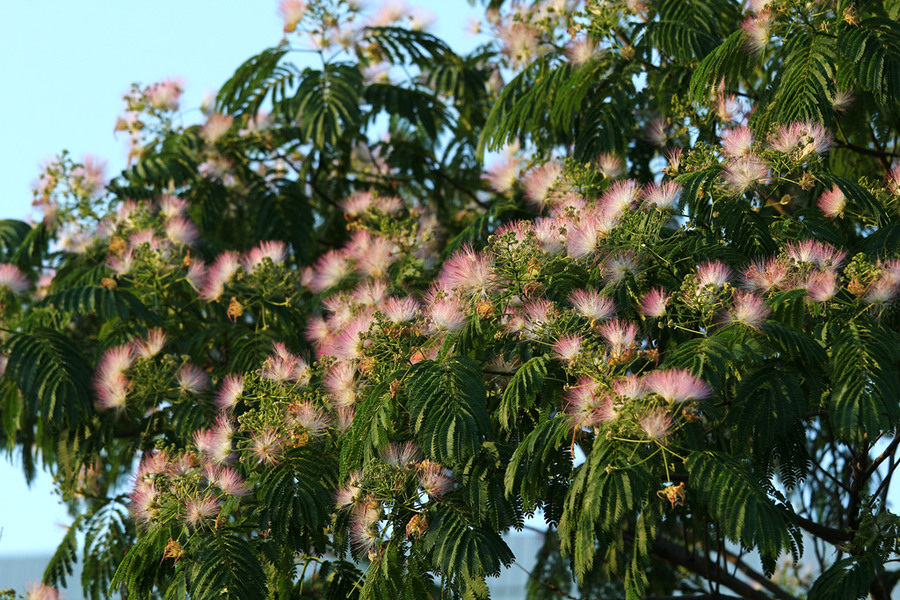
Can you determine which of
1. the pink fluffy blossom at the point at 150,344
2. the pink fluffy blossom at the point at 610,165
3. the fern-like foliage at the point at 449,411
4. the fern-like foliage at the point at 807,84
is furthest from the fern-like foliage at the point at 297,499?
the fern-like foliage at the point at 807,84

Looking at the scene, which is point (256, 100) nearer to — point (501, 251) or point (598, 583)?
point (501, 251)

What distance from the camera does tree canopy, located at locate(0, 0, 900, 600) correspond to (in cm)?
437

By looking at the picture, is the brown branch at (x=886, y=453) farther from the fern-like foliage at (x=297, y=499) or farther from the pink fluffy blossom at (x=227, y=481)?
the pink fluffy blossom at (x=227, y=481)

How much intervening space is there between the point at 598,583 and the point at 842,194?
12.7 ft

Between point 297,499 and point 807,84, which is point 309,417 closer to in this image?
point 297,499

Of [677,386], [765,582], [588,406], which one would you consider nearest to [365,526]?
[588,406]

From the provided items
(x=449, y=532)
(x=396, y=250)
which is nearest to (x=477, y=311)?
(x=449, y=532)

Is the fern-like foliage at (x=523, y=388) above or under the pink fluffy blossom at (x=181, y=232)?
under

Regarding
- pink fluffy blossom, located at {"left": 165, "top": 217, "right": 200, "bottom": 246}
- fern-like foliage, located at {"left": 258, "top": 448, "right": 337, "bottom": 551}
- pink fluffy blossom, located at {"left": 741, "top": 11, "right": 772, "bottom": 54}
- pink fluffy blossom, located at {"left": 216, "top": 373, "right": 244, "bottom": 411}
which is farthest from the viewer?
pink fluffy blossom, located at {"left": 165, "top": 217, "right": 200, "bottom": 246}

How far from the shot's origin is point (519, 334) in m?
4.85

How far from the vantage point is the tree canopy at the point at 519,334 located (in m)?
4.37

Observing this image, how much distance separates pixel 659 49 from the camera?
6.13 metres

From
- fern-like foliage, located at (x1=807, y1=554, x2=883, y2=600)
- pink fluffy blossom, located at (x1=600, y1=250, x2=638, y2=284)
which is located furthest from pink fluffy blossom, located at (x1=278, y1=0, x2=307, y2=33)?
fern-like foliage, located at (x1=807, y1=554, x2=883, y2=600)

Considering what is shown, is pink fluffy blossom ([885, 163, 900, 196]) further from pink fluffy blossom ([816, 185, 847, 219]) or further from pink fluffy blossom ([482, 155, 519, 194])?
pink fluffy blossom ([482, 155, 519, 194])
